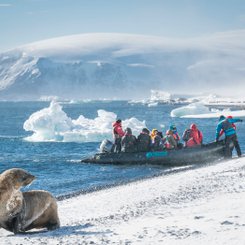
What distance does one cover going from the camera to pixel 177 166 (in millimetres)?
21422

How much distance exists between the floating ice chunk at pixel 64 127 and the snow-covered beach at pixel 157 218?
2268cm

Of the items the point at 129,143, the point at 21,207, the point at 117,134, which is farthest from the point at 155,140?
the point at 21,207

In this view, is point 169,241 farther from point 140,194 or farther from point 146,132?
point 146,132

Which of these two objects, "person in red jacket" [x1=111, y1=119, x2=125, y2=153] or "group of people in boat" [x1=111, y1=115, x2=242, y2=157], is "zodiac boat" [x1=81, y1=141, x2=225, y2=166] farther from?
"person in red jacket" [x1=111, y1=119, x2=125, y2=153]

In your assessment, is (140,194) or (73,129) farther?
(73,129)

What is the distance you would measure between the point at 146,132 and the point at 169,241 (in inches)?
581

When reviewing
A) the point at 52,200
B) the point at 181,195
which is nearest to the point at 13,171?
the point at 52,200

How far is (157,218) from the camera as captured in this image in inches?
332

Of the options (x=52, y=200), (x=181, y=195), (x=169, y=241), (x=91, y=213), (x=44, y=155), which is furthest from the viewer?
(x=44, y=155)

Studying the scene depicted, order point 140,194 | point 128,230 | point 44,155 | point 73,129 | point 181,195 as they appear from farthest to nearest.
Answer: point 73,129
point 44,155
point 140,194
point 181,195
point 128,230

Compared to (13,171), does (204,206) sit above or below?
below

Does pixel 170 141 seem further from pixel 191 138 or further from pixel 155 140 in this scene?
pixel 191 138

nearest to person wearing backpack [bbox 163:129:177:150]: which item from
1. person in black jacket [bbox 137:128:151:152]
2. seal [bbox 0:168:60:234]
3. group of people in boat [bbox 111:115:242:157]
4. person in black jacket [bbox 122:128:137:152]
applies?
group of people in boat [bbox 111:115:242:157]

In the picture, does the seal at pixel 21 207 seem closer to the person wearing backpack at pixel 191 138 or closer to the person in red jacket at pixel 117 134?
the person wearing backpack at pixel 191 138
